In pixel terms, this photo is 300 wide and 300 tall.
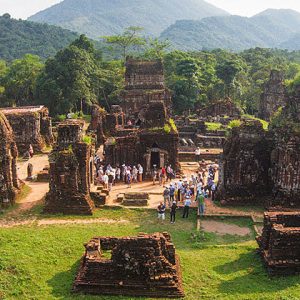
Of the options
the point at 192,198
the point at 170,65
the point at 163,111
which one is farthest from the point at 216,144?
the point at 170,65

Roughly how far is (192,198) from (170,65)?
46.1 m

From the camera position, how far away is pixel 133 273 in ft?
46.4

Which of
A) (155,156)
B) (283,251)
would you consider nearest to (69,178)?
(155,156)

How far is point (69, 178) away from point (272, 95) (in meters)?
42.8

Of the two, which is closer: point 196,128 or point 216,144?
point 216,144

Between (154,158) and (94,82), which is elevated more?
(94,82)

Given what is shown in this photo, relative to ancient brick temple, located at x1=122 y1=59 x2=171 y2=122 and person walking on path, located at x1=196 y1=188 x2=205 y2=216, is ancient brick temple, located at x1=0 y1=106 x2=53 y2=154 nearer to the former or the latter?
ancient brick temple, located at x1=122 y1=59 x2=171 y2=122

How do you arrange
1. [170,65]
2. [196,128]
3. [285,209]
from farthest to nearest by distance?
[170,65]
[196,128]
[285,209]

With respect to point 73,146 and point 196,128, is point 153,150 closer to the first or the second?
point 73,146

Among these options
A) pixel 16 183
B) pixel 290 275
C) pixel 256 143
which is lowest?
pixel 290 275

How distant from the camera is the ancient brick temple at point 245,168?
24.2m

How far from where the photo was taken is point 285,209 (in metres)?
22.2

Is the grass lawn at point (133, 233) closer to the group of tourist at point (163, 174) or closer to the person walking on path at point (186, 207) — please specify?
the person walking on path at point (186, 207)

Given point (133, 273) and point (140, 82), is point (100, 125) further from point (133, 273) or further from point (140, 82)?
point (133, 273)
